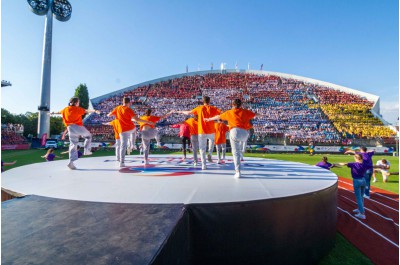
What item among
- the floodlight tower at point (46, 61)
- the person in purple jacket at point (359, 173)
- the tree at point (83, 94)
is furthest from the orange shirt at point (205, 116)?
the tree at point (83, 94)

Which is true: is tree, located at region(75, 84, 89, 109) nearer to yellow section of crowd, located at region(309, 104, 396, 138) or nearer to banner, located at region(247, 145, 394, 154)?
banner, located at region(247, 145, 394, 154)

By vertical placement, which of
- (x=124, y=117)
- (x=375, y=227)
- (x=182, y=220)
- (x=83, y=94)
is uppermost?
(x=83, y=94)

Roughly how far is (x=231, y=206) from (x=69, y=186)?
2.84m

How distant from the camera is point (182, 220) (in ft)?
8.18

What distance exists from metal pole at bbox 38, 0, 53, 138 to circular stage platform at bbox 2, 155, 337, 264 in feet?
99.7

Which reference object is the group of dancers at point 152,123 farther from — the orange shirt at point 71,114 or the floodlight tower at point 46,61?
the floodlight tower at point 46,61

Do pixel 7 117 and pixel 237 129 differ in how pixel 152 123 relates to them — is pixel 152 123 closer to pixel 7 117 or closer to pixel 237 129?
pixel 237 129

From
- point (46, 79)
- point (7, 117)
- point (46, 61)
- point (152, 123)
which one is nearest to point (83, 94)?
point (7, 117)

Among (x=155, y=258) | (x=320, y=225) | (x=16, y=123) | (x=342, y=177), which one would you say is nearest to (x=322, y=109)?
(x=342, y=177)

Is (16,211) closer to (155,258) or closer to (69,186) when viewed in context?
(69,186)

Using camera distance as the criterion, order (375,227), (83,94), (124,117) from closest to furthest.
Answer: (375,227) → (124,117) → (83,94)

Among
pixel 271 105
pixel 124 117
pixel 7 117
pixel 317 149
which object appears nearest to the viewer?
pixel 124 117

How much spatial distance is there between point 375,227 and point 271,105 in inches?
1523

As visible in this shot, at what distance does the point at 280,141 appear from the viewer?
3334 cm
